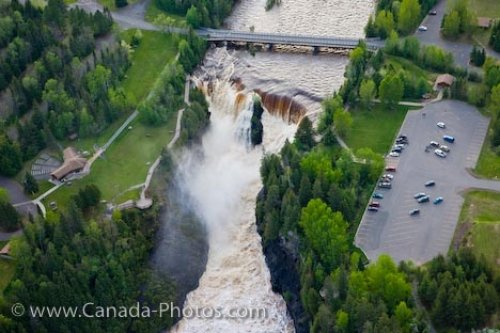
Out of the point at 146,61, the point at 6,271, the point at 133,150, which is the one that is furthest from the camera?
the point at 146,61

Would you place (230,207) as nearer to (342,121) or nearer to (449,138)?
(342,121)

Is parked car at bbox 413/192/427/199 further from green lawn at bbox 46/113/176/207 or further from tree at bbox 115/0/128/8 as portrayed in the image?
tree at bbox 115/0/128/8

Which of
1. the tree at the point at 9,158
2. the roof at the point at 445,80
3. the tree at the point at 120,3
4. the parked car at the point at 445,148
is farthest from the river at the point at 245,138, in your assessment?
the tree at the point at 9,158

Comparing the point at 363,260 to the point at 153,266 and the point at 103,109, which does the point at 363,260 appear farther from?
the point at 103,109

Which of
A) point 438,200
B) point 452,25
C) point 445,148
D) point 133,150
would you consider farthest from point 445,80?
point 133,150

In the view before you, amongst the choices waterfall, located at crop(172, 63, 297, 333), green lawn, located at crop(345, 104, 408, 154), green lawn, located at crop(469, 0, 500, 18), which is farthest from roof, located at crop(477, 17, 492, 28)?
waterfall, located at crop(172, 63, 297, 333)
